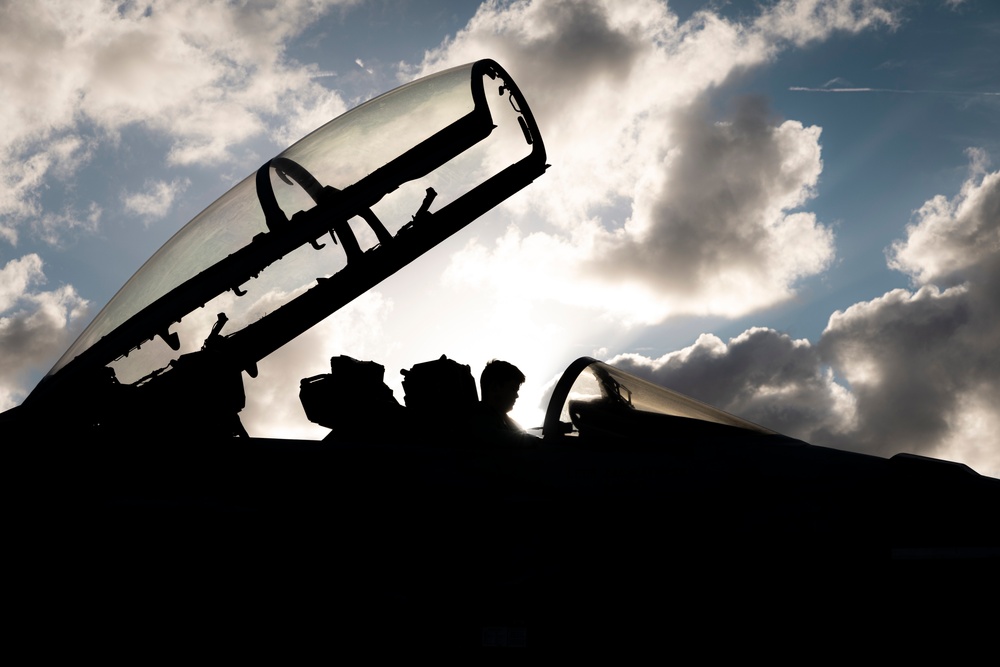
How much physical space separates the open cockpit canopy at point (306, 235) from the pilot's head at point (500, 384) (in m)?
0.93

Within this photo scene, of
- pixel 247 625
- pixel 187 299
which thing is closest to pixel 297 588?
pixel 247 625

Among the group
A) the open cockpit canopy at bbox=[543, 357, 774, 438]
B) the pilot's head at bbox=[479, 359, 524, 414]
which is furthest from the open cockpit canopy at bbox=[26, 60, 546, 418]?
the open cockpit canopy at bbox=[543, 357, 774, 438]

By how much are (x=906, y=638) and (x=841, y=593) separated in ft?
1.01

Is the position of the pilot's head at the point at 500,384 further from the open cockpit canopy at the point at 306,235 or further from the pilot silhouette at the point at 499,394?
the open cockpit canopy at the point at 306,235

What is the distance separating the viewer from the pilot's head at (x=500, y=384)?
501cm

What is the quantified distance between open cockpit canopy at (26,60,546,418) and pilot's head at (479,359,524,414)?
36.4 inches

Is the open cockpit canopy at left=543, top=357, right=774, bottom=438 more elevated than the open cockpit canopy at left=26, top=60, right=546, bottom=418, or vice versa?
the open cockpit canopy at left=26, top=60, right=546, bottom=418

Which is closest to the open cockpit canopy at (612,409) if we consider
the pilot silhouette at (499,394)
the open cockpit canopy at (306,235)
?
the pilot silhouette at (499,394)

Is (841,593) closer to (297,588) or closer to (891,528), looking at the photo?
(891,528)

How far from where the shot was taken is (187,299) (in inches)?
162

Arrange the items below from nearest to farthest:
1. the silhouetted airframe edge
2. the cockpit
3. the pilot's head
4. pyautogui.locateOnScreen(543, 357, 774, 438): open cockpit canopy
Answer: the silhouetted airframe edge
the cockpit
pyautogui.locateOnScreen(543, 357, 774, 438): open cockpit canopy
the pilot's head

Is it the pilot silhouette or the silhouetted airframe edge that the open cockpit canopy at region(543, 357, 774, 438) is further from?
the pilot silhouette

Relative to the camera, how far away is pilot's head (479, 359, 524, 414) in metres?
5.01

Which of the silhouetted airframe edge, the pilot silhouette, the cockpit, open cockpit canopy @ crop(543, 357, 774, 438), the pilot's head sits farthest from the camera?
the pilot's head
